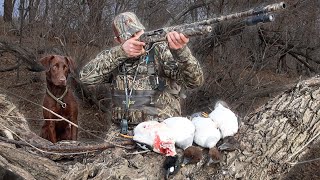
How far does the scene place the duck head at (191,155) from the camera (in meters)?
2.85

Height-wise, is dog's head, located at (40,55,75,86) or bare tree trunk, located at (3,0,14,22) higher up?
bare tree trunk, located at (3,0,14,22)

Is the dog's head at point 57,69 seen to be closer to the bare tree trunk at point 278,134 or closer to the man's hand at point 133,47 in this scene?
the man's hand at point 133,47

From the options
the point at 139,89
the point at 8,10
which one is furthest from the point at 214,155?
the point at 8,10

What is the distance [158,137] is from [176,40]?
2.54 feet

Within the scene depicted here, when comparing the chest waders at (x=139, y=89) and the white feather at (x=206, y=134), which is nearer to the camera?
the white feather at (x=206, y=134)

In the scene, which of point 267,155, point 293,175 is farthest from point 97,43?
point 267,155

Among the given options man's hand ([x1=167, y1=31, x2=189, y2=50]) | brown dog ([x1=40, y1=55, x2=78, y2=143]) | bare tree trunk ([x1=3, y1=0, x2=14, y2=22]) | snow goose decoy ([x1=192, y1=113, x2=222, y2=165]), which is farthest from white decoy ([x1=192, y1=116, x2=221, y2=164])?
bare tree trunk ([x1=3, y1=0, x2=14, y2=22])

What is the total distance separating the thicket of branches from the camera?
28.5 feet

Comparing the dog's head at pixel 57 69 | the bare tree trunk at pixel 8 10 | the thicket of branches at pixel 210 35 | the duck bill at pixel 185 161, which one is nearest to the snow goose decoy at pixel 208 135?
the duck bill at pixel 185 161

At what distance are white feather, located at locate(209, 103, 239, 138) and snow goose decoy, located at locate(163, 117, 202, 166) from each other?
0.20m

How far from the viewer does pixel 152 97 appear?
367 centimetres

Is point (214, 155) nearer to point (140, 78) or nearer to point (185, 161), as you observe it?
point (185, 161)

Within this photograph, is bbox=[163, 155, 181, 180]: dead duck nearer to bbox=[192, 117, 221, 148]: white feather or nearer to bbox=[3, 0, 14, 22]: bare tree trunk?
bbox=[192, 117, 221, 148]: white feather

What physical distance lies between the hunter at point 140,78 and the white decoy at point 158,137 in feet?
2.73
